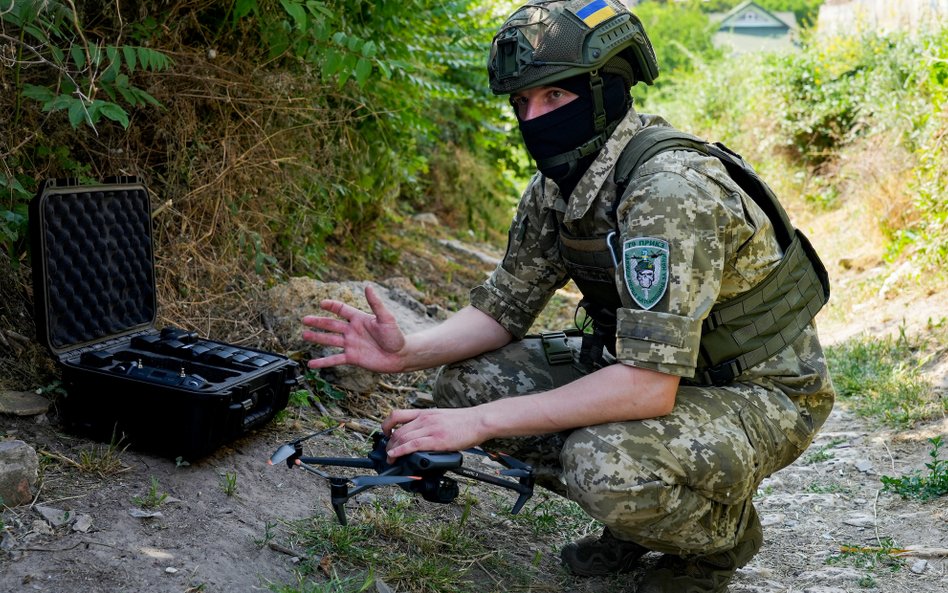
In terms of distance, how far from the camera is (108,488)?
2.87 meters

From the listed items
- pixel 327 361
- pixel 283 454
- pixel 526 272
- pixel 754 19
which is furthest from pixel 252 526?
pixel 754 19

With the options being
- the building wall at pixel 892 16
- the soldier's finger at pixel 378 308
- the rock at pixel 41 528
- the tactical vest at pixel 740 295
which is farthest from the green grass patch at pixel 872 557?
the building wall at pixel 892 16

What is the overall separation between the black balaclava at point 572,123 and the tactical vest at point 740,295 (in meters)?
0.13

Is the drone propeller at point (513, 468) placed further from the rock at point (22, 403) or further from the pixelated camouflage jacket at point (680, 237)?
the rock at point (22, 403)

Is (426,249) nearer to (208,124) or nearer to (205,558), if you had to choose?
(208,124)

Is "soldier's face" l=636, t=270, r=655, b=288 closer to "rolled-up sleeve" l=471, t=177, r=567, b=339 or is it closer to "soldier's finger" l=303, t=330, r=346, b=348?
"rolled-up sleeve" l=471, t=177, r=567, b=339

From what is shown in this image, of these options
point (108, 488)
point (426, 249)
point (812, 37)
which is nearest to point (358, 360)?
point (108, 488)

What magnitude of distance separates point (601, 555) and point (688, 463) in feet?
2.15

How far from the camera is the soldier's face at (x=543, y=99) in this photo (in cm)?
282

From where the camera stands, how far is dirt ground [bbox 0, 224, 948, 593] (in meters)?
2.50

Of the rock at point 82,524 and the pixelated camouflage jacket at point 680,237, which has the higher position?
the pixelated camouflage jacket at point 680,237

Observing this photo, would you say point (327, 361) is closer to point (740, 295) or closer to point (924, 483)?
point (740, 295)

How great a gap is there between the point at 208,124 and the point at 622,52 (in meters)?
2.50

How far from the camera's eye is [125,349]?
11.0 feet
